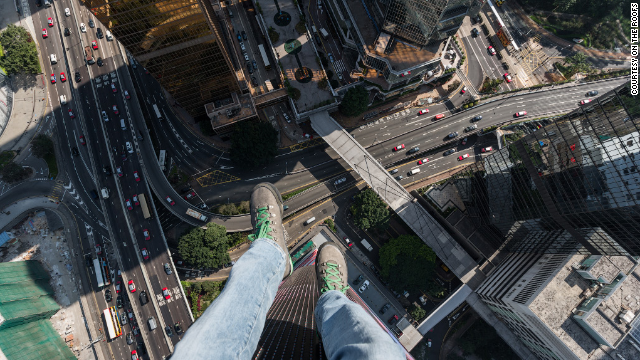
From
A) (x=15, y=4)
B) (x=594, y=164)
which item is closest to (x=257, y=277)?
(x=594, y=164)

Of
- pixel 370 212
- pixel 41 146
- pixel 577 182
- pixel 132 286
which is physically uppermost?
pixel 41 146

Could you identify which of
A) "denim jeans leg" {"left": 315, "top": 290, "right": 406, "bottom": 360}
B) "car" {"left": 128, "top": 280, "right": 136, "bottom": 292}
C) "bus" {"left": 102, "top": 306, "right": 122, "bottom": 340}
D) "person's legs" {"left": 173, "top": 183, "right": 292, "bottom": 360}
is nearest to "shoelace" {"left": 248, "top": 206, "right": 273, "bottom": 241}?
"person's legs" {"left": 173, "top": 183, "right": 292, "bottom": 360}

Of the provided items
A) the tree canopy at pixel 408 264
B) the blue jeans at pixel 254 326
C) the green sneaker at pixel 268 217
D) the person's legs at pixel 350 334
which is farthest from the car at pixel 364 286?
the blue jeans at pixel 254 326

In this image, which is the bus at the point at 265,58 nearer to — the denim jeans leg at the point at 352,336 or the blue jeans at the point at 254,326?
the blue jeans at the point at 254,326

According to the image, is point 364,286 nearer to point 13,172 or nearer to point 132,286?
point 132,286

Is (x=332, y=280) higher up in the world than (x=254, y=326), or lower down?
higher up

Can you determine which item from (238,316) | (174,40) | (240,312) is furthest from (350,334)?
(174,40)

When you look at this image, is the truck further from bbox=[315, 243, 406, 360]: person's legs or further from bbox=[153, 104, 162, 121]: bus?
bbox=[315, 243, 406, 360]: person's legs
